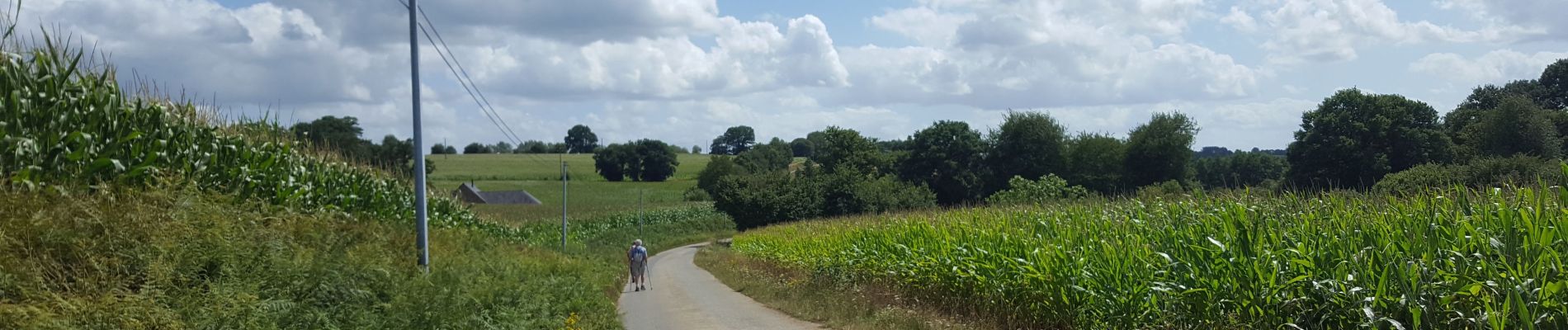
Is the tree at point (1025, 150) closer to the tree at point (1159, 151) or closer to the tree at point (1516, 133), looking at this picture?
the tree at point (1159, 151)

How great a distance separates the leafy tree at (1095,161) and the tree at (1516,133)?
5185cm

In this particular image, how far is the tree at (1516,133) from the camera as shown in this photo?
101 ft

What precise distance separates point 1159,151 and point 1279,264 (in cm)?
8003

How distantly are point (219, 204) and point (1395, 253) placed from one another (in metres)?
11.4

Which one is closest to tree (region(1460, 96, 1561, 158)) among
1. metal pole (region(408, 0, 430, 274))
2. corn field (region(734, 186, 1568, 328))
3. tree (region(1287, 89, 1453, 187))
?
tree (region(1287, 89, 1453, 187))

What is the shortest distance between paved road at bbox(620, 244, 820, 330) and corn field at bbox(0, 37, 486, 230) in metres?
5.56

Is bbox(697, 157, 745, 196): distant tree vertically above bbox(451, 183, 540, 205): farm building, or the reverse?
bbox(697, 157, 745, 196): distant tree

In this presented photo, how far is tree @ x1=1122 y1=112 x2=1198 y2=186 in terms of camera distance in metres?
82.1

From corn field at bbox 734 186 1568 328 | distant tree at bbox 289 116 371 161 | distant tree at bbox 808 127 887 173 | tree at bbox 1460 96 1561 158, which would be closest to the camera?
corn field at bbox 734 186 1568 328

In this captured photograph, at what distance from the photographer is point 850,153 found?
10412 centimetres

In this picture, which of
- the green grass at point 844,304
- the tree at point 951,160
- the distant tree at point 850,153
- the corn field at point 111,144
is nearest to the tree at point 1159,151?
the tree at point 951,160

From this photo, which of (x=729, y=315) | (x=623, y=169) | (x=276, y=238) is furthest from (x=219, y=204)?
(x=623, y=169)

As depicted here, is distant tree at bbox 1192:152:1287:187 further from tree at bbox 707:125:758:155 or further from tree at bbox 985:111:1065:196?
tree at bbox 707:125:758:155

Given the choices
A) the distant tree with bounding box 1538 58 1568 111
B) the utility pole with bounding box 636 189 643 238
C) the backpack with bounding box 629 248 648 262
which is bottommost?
the utility pole with bounding box 636 189 643 238
